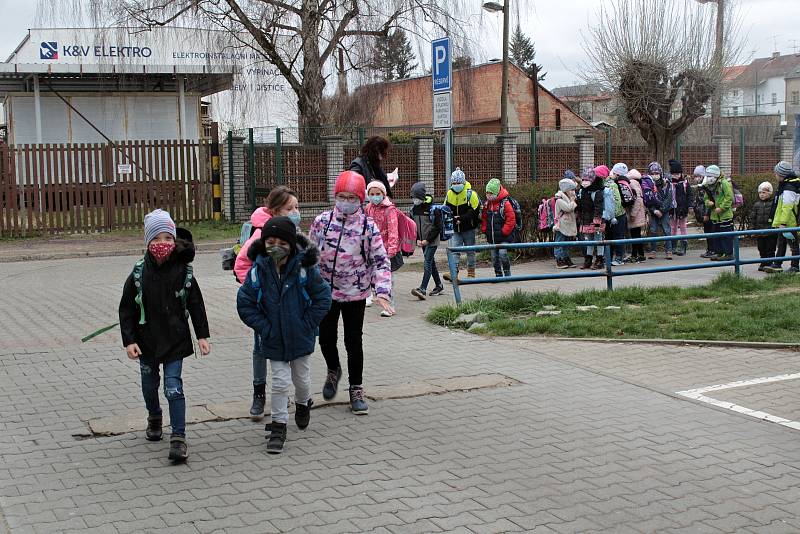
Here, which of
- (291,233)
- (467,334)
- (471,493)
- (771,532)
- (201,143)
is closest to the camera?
(771,532)

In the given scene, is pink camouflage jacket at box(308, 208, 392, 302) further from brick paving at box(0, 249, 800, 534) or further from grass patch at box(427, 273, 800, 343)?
grass patch at box(427, 273, 800, 343)

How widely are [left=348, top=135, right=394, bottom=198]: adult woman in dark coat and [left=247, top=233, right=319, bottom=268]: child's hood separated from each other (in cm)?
438

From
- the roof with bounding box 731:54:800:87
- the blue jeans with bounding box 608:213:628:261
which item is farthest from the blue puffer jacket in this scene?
the roof with bounding box 731:54:800:87

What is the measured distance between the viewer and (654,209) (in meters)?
17.1

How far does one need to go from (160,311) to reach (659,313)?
619cm

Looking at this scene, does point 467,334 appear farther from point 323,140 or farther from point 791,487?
point 323,140

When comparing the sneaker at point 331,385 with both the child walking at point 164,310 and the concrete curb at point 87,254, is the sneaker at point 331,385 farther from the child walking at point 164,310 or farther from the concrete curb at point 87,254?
the concrete curb at point 87,254

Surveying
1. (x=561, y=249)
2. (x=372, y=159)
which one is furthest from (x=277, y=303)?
(x=561, y=249)

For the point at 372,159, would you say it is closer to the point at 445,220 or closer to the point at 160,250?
the point at 445,220

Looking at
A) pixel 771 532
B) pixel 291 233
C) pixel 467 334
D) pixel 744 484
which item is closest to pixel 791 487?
pixel 744 484

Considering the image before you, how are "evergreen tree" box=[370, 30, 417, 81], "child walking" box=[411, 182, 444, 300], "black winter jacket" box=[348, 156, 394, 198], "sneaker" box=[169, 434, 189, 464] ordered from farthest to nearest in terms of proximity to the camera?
1. "evergreen tree" box=[370, 30, 417, 81]
2. "child walking" box=[411, 182, 444, 300]
3. "black winter jacket" box=[348, 156, 394, 198]
4. "sneaker" box=[169, 434, 189, 464]

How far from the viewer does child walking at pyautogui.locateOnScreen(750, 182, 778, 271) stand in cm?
1455

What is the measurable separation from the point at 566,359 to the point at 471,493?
3.66 meters

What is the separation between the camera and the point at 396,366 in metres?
8.63
